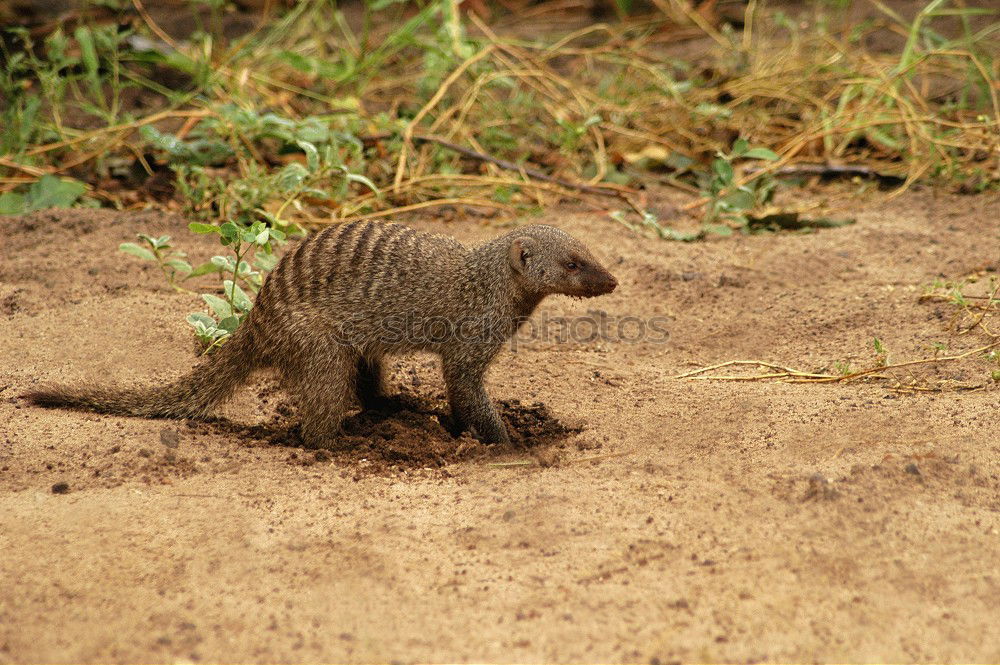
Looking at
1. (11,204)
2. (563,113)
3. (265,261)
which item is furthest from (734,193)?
(11,204)

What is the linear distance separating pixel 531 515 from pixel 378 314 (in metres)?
1.16

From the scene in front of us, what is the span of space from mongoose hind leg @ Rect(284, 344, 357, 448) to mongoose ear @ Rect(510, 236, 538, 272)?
25.9 inches

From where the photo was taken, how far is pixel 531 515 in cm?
240

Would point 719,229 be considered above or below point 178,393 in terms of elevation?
below

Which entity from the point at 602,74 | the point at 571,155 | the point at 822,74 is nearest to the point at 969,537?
the point at 571,155

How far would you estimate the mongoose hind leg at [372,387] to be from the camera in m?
3.52

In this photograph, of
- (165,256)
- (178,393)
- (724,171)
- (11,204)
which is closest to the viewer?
(178,393)

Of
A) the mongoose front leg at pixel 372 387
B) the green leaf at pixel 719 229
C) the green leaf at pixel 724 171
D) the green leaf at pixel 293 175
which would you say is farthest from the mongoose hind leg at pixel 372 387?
the green leaf at pixel 724 171

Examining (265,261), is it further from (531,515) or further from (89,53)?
(89,53)

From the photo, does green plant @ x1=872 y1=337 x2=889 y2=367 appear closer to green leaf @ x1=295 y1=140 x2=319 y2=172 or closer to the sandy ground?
the sandy ground

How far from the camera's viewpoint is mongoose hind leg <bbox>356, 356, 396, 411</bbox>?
352cm

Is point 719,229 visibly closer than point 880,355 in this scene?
No

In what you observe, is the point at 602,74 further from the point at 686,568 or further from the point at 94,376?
the point at 686,568

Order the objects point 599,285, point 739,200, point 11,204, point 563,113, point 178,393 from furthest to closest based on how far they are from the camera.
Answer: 1. point 563,113
2. point 739,200
3. point 11,204
4. point 599,285
5. point 178,393
